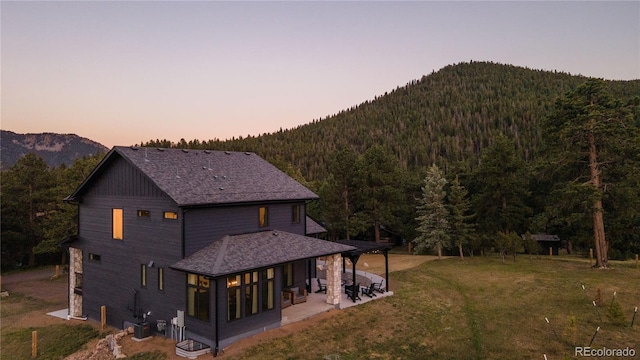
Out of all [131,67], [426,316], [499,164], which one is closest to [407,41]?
[499,164]

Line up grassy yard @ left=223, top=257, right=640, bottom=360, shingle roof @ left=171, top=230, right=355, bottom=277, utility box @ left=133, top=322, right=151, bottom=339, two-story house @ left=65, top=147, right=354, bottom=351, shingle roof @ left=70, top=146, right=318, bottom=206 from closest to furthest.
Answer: grassy yard @ left=223, top=257, right=640, bottom=360
shingle roof @ left=171, top=230, right=355, bottom=277
two-story house @ left=65, top=147, right=354, bottom=351
utility box @ left=133, top=322, right=151, bottom=339
shingle roof @ left=70, top=146, right=318, bottom=206

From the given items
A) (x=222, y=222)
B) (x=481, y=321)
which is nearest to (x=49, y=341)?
(x=222, y=222)

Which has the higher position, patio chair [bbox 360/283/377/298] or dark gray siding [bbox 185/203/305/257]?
dark gray siding [bbox 185/203/305/257]

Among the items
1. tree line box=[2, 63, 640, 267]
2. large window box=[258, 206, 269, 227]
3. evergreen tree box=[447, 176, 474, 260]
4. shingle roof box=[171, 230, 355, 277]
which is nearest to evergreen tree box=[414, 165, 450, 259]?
tree line box=[2, 63, 640, 267]

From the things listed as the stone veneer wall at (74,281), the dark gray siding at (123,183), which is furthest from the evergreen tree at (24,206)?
the dark gray siding at (123,183)

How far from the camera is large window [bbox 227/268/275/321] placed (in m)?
14.9

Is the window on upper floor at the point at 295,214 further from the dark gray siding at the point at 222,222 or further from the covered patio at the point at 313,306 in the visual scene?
the covered patio at the point at 313,306

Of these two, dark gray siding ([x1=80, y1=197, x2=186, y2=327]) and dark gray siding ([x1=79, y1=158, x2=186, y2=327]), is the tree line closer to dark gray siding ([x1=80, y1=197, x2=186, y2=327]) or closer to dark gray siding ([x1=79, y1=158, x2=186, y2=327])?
dark gray siding ([x1=79, y1=158, x2=186, y2=327])

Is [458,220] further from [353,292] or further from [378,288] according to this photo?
[353,292]

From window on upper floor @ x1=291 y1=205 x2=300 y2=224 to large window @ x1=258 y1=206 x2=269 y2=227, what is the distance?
2.28 meters

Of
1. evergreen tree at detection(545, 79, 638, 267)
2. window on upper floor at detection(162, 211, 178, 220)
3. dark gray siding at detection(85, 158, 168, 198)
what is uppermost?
evergreen tree at detection(545, 79, 638, 267)

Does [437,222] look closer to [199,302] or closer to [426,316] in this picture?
[426,316]

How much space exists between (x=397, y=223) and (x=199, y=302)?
1229 inches

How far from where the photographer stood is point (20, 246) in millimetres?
38594
